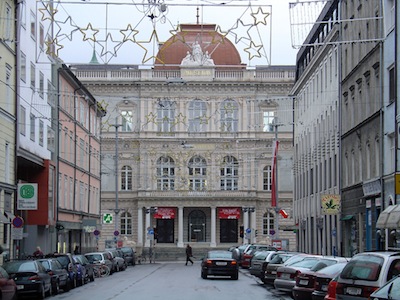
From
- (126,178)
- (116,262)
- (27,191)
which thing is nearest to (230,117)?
(126,178)

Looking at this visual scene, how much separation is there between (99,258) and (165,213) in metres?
48.4

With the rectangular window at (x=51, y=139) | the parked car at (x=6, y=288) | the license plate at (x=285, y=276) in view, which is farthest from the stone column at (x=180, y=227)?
the parked car at (x=6, y=288)

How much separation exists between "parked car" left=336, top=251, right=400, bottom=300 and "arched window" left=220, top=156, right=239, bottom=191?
255 ft

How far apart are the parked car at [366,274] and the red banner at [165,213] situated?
7895 cm

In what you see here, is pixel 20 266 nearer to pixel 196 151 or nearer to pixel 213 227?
pixel 196 151

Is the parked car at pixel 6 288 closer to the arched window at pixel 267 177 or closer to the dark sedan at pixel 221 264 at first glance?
the dark sedan at pixel 221 264

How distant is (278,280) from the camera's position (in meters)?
28.8

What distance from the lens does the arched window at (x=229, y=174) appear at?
316 feet

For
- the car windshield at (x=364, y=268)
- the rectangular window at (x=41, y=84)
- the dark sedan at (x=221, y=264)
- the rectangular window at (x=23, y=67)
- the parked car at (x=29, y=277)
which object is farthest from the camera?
the rectangular window at (x=41, y=84)

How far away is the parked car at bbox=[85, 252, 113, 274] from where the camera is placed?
48.0 metres

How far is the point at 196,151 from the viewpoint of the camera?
96.8 meters

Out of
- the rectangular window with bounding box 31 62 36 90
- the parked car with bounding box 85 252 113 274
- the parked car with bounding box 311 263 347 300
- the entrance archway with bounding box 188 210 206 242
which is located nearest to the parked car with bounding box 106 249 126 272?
the parked car with bounding box 85 252 113 274

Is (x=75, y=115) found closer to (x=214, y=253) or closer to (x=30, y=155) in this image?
(x=30, y=155)

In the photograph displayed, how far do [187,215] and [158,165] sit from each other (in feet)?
22.8
